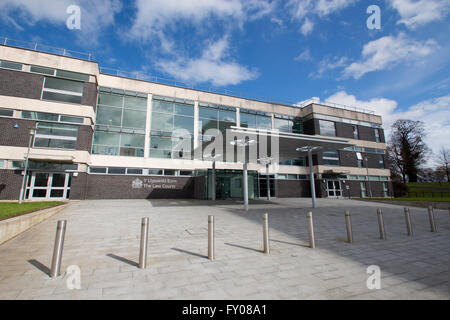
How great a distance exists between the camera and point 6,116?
16672 mm

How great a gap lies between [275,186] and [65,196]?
2256 cm

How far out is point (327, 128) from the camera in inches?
1179

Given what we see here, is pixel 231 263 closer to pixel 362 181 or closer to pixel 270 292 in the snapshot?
pixel 270 292

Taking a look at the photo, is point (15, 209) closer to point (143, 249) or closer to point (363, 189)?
point (143, 249)

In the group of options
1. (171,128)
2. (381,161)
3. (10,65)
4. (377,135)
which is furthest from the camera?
(377,135)

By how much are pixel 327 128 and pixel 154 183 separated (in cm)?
2510

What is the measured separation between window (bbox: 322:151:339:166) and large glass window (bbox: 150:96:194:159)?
1901 cm

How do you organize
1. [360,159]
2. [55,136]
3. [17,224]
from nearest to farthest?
[17,224]
[55,136]
[360,159]

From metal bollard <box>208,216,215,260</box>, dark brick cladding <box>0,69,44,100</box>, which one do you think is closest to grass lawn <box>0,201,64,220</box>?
metal bollard <box>208,216,215,260</box>

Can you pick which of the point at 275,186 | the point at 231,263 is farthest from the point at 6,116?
the point at 275,186

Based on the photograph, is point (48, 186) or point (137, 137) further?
point (137, 137)

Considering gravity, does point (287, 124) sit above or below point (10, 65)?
below

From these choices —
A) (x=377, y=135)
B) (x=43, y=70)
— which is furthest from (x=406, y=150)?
(x=43, y=70)

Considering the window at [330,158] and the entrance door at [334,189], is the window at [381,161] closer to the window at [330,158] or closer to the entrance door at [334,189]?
the window at [330,158]
